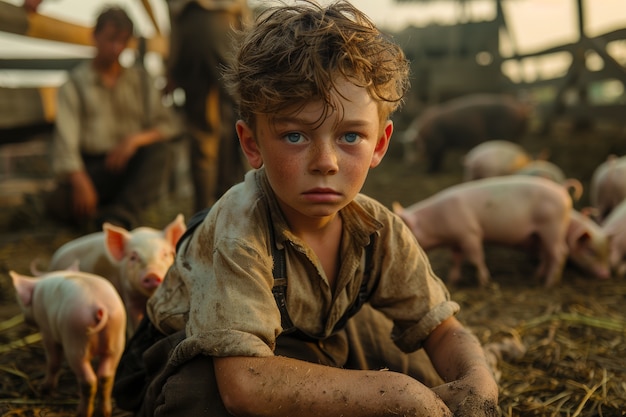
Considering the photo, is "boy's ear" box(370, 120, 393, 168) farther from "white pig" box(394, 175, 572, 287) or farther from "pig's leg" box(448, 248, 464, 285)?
"pig's leg" box(448, 248, 464, 285)

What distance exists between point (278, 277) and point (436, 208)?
2447 millimetres

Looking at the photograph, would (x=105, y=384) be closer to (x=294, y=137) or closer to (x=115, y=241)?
(x=115, y=241)

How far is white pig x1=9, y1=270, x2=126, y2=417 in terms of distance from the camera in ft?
6.93

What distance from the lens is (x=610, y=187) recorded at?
479 centimetres

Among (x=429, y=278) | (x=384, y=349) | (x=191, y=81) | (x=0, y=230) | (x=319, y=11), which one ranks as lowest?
(x=0, y=230)

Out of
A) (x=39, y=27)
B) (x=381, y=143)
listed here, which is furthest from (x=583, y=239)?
(x=39, y=27)

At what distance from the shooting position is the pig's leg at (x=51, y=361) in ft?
7.72

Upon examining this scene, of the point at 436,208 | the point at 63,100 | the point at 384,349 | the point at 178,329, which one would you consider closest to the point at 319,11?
the point at 178,329

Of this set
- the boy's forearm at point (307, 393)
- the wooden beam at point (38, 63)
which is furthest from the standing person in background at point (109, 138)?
the boy's forearm at point (307, 393)

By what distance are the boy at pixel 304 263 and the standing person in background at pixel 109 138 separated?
129 inches

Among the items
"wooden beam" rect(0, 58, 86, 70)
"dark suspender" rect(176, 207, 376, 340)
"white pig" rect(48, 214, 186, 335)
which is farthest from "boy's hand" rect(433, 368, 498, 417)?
"wooden beam" rect(0, 58, 86, 70)

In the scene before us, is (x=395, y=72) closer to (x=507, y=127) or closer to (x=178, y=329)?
(x=178, y=329)

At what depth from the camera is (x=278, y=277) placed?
167cm

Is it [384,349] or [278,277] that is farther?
[384,349]
